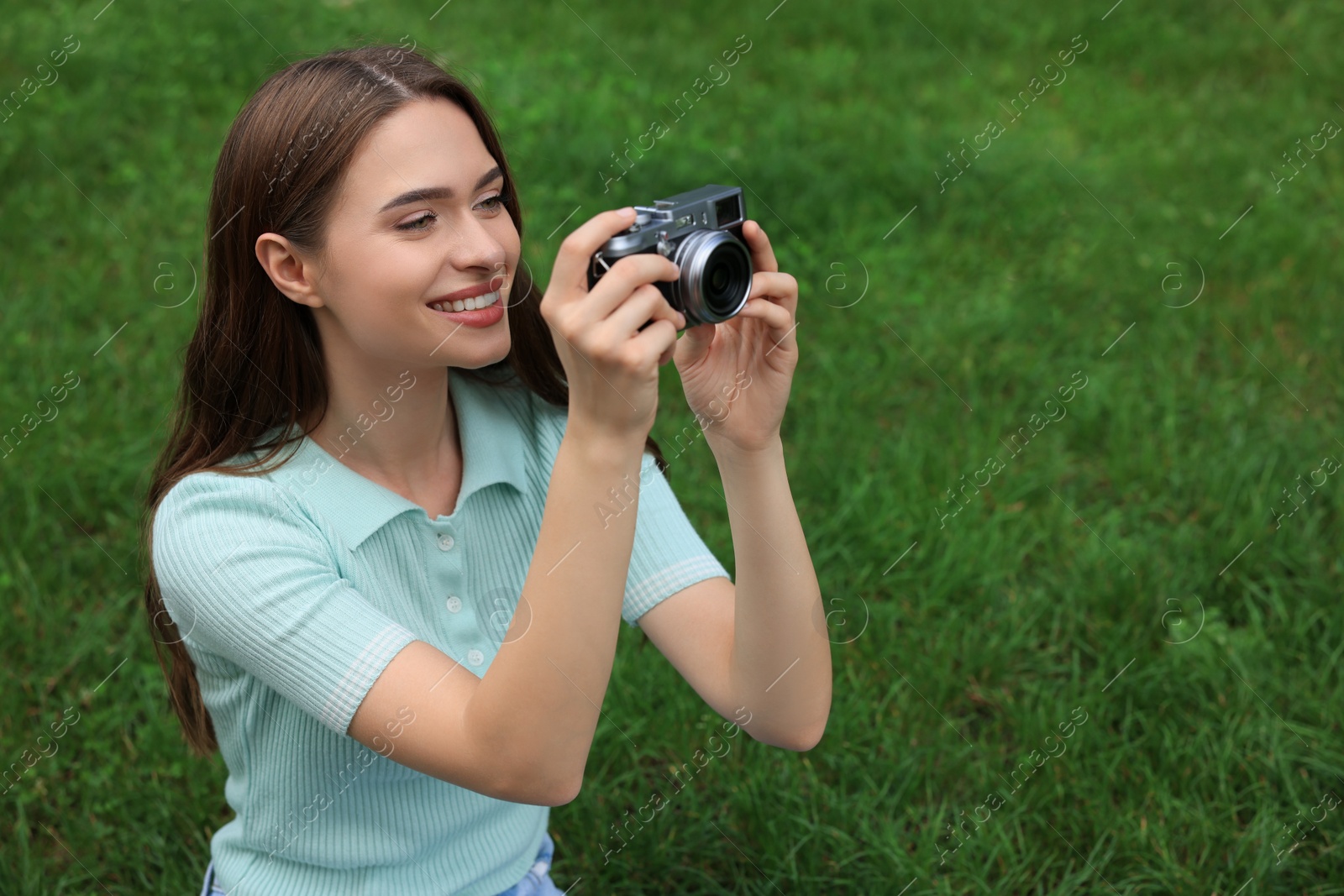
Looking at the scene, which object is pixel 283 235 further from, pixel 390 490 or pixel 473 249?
pixel 390 490

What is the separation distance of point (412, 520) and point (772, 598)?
54 cm

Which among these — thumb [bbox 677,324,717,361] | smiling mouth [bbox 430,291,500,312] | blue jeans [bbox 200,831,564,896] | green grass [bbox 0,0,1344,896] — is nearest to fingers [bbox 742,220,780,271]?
thumb [bbox 677,324,717,361]

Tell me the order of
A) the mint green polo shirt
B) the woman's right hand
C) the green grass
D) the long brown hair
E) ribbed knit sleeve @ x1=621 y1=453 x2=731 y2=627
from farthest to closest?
the green grass < ribbed knit sleeve @ x1=621 y1=453 x2=731 y2=627 < the long brown hair < the mint green polo shirt < the woman's right hand

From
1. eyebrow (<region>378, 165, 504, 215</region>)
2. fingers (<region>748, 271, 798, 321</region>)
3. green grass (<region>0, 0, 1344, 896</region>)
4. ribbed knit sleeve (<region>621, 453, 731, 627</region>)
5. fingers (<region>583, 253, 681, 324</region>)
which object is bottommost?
green grass (<region>0, 0, 1344, 896</region>)

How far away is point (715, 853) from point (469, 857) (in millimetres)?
789

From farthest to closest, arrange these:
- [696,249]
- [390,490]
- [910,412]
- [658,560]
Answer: [910,412] → [658,560] → [390,490] → [696,249]

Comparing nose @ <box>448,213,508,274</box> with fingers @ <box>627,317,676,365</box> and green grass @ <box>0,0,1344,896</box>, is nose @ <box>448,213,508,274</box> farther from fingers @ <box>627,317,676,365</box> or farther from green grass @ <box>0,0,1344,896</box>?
green grass @ <box>0,0,1344,896</box>

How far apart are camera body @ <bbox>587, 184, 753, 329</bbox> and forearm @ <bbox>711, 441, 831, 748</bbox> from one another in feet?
0.95

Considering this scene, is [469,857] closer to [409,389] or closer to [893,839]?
[409,389]

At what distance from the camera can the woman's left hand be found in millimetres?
1689

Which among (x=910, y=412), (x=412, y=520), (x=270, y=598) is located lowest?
(x=910, y=412)

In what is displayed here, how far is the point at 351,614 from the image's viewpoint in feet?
5.15

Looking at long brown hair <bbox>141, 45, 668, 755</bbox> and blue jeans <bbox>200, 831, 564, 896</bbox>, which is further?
blue jeans <bbox>200, 831, 564, 896</bbox>

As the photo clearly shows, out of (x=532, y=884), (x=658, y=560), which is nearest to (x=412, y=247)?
(x=658, y=560)
